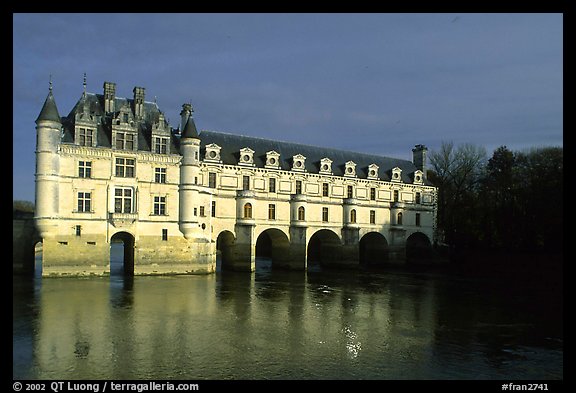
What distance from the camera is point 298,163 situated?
4212 cm

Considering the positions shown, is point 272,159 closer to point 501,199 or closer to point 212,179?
point 212,179

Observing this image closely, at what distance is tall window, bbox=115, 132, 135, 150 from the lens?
107 feet

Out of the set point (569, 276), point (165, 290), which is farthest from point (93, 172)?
point (569, 276)

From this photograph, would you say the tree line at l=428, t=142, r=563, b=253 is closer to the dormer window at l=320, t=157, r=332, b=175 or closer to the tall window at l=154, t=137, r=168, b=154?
the dormer window at l=320, t=157, r=332, b=175

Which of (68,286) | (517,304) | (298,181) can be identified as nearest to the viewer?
(517,304)

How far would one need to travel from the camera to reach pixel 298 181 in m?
42.0

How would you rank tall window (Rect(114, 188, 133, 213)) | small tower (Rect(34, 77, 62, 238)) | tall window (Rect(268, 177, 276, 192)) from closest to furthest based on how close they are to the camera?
small tower (Rect(34, 77, 62, 238)) → tall window (Rect(114, 188, 133, 213)) → tall window (Rect(268, 177, 276, 192))

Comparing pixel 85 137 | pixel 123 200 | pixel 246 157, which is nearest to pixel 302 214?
pixel 246 157

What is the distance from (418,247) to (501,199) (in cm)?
1055

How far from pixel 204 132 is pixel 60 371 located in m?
29.5

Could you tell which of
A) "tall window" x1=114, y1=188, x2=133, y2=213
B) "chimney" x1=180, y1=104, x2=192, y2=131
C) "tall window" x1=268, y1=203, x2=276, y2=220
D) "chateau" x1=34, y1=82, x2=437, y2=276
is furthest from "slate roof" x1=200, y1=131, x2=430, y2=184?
"tall window" x1=114, y1=188, x2=133, y2=213

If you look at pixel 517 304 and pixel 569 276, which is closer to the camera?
pixel 569 276

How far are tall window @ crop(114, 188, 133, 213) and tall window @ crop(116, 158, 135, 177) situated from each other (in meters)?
1.06
